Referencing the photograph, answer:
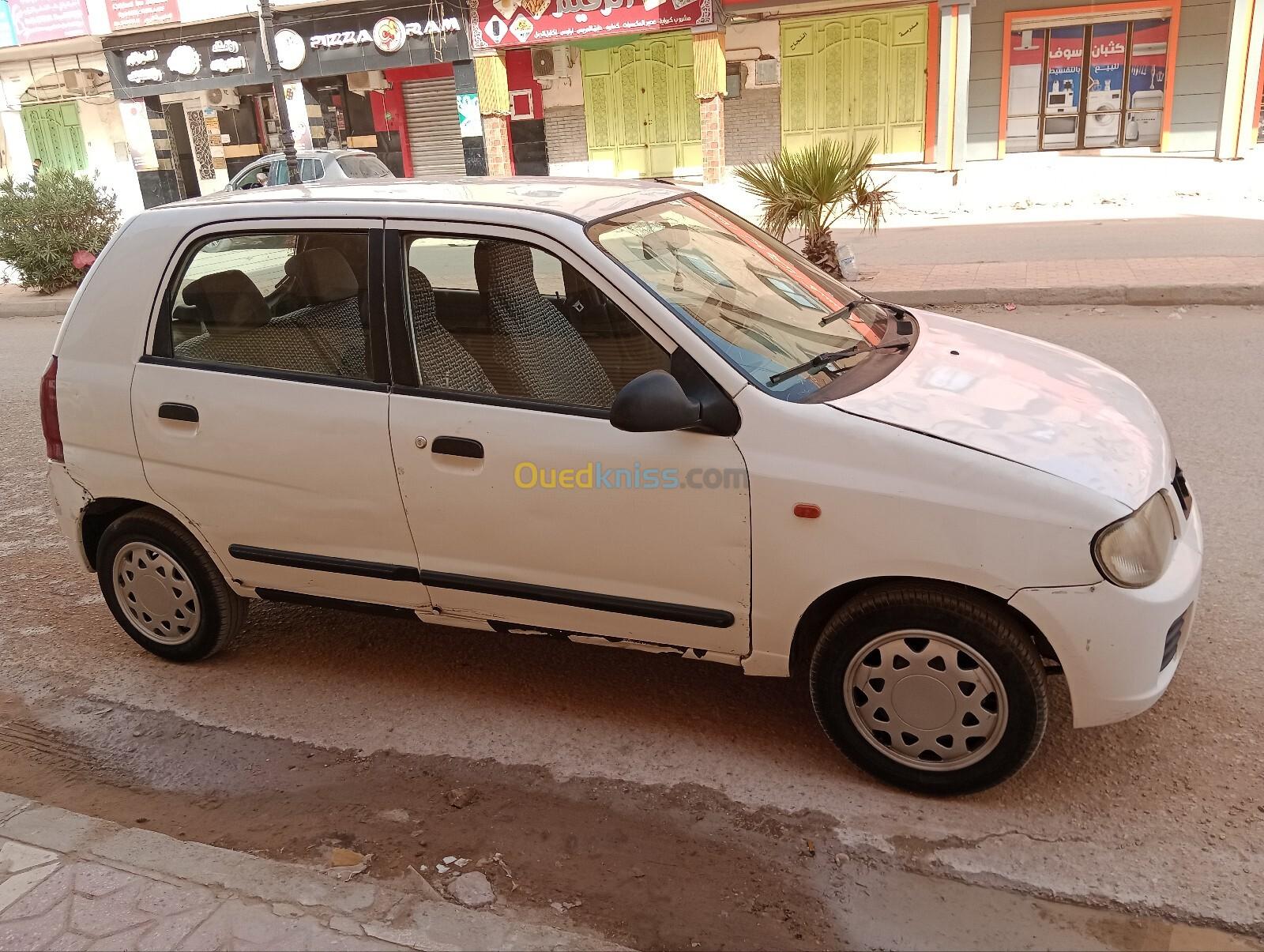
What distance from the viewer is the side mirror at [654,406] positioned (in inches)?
119

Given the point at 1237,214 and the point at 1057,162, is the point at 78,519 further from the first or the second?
the point at 1057,162

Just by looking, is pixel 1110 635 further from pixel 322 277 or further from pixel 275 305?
pixel 275 305

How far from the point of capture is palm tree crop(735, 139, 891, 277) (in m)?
10.7

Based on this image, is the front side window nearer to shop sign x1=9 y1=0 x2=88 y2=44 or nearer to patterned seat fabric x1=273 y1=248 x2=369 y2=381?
Answer: patterned seat fabric x1=273 y1=248 x2=369 y2=381

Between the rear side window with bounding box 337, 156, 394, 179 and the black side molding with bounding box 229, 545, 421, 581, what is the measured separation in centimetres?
1434

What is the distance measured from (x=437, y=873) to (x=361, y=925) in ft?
1.26

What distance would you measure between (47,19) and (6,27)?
4.28 feet

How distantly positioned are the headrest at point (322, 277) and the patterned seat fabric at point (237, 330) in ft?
0.49

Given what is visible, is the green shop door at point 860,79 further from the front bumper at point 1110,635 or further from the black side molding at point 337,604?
the front bumper at point 1110,635

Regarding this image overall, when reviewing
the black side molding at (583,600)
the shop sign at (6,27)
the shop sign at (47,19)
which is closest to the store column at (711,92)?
the shop sign at (47,19)

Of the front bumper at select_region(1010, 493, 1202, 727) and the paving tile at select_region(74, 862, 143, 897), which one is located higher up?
the front bumper at select_region(1010, 493, 1202, 727)

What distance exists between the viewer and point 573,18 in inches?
851

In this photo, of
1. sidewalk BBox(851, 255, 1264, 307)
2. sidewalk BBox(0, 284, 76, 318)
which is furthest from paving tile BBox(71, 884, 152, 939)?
sidewalk BBox(0, 284, 76, 318)

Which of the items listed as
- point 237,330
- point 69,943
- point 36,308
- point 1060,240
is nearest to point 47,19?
point 36,308
